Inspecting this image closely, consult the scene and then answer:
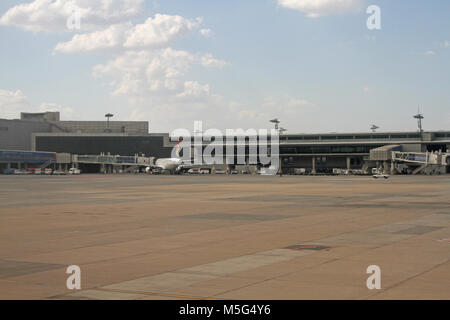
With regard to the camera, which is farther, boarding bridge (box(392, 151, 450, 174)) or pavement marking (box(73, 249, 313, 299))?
boarding bridge (box(392, 151, 450, 174))

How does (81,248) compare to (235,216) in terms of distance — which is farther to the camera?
(235,216)

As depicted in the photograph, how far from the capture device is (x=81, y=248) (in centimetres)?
2094

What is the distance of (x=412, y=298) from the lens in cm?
1262

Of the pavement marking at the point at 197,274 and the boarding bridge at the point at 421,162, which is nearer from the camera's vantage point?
the pavement marking at the point at 197,274

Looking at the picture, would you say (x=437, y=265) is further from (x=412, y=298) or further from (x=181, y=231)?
(x=181, y=231)

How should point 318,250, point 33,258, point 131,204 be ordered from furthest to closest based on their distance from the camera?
1. point 131,204
2. point 318,250
3. point 33,258

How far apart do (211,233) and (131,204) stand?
1943 cm

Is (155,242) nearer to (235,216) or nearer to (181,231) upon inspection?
(181,231)

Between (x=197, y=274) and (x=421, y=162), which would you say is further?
(x=421, y=162)

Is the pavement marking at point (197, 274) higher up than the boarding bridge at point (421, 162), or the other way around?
the boarding bridge at point (421, 162)

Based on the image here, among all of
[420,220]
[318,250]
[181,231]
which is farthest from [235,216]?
[318,250]

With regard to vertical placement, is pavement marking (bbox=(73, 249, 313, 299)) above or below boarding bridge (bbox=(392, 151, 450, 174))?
below

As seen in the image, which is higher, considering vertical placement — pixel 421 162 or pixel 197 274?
pixel 421 162
